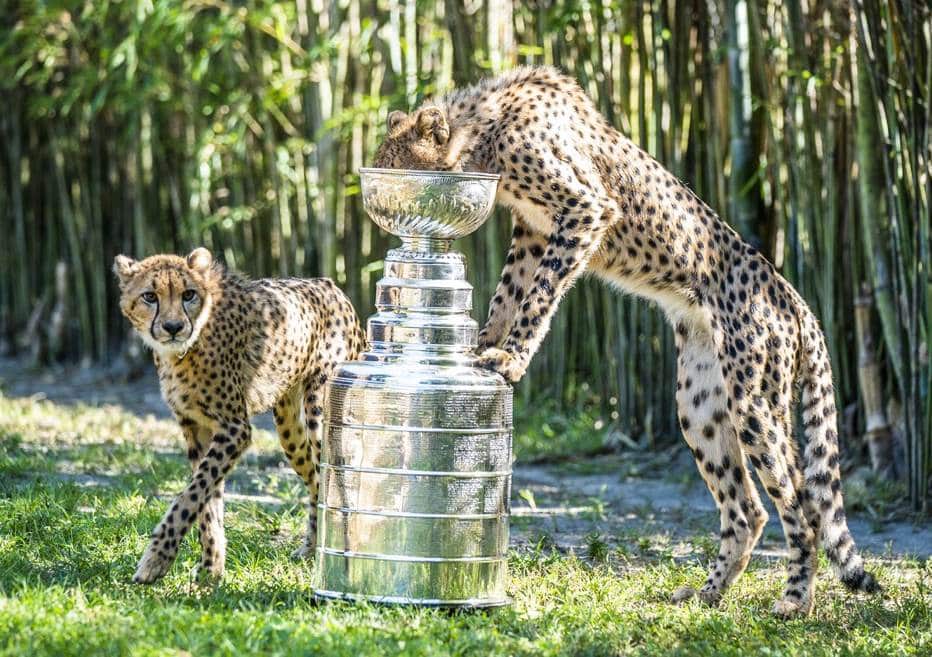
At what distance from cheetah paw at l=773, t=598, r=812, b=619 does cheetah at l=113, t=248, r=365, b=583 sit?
4.55ft

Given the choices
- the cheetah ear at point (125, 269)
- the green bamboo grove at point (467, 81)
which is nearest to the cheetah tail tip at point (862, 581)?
the green bamboo grove at point (467, 81)

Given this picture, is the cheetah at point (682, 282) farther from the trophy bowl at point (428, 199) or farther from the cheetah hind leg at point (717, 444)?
the trophy bowl at point (428, 199)

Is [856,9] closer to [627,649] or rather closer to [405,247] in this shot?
[405,247]

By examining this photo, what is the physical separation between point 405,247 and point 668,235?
90 centimetres

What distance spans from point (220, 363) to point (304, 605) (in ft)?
3.11

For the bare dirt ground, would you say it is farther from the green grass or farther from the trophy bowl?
the trophy bowl

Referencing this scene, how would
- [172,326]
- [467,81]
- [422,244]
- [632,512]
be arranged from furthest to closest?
[467,81]
[632,512]
[172,326]
[422,244]

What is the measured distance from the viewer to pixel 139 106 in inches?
356

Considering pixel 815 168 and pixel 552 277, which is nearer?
pixel 552 277

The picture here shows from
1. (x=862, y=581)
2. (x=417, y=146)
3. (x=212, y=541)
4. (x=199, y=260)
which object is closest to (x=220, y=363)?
(x=199, y=260)

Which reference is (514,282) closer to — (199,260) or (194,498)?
(199,260)

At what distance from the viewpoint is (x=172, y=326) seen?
13.5 feet

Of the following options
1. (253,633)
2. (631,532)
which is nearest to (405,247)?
(253,633)

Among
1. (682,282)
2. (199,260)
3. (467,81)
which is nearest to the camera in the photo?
(682,282)
